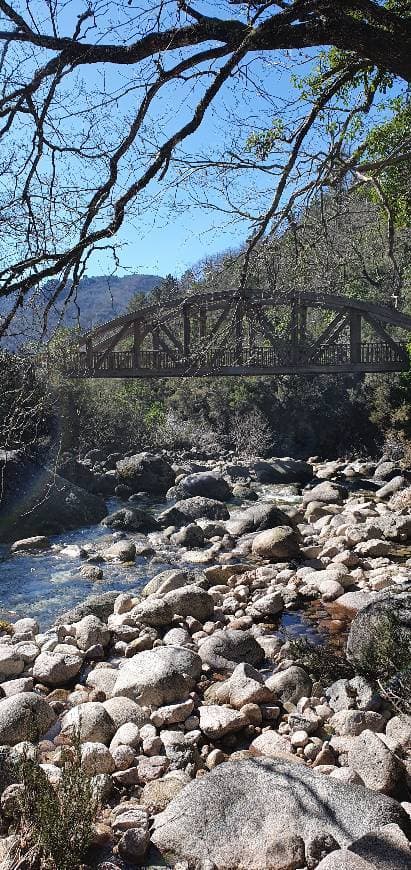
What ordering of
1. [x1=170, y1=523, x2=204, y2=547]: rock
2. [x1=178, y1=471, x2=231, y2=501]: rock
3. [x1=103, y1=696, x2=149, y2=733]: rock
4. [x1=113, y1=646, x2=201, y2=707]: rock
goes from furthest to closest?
[x1=178, y1=471, x2=231, y2=501]: rock
[x1=170, y1=523, x2=204, y2=547]: rock
[x1=113, y1=646, x2=201, y2=707]: rock
[x1=103, y1=696, x2=149, y2=733]: rock

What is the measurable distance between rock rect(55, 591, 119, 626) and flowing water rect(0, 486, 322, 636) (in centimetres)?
22

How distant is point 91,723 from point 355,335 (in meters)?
15.6

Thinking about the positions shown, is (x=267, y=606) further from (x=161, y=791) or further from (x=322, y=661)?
(x=161, y=791)

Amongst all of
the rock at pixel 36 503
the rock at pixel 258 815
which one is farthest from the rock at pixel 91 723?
the rock at pixel 36 503

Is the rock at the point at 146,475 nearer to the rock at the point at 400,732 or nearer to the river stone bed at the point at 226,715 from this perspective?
the river stone bed at the point at 226,715

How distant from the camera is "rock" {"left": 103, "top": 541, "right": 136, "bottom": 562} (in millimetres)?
9977

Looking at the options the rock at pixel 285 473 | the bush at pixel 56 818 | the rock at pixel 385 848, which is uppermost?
the bush at pixel 56 818

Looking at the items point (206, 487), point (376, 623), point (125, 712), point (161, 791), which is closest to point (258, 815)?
point (161, 791)

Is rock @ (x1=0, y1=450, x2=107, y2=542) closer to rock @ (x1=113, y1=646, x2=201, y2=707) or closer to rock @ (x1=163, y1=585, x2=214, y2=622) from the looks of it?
rock @ (x1=163, y1=585, x2=214, y2=622)

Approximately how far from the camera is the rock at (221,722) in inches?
175

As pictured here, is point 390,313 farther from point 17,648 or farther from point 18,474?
point 17,648

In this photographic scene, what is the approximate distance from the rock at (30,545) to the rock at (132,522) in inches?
62.4

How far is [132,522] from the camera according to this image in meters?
12.3

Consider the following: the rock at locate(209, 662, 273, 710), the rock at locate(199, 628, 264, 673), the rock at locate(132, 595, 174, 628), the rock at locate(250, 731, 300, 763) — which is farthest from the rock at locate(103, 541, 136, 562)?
the rock at locate(250, 731, 300, 763)
